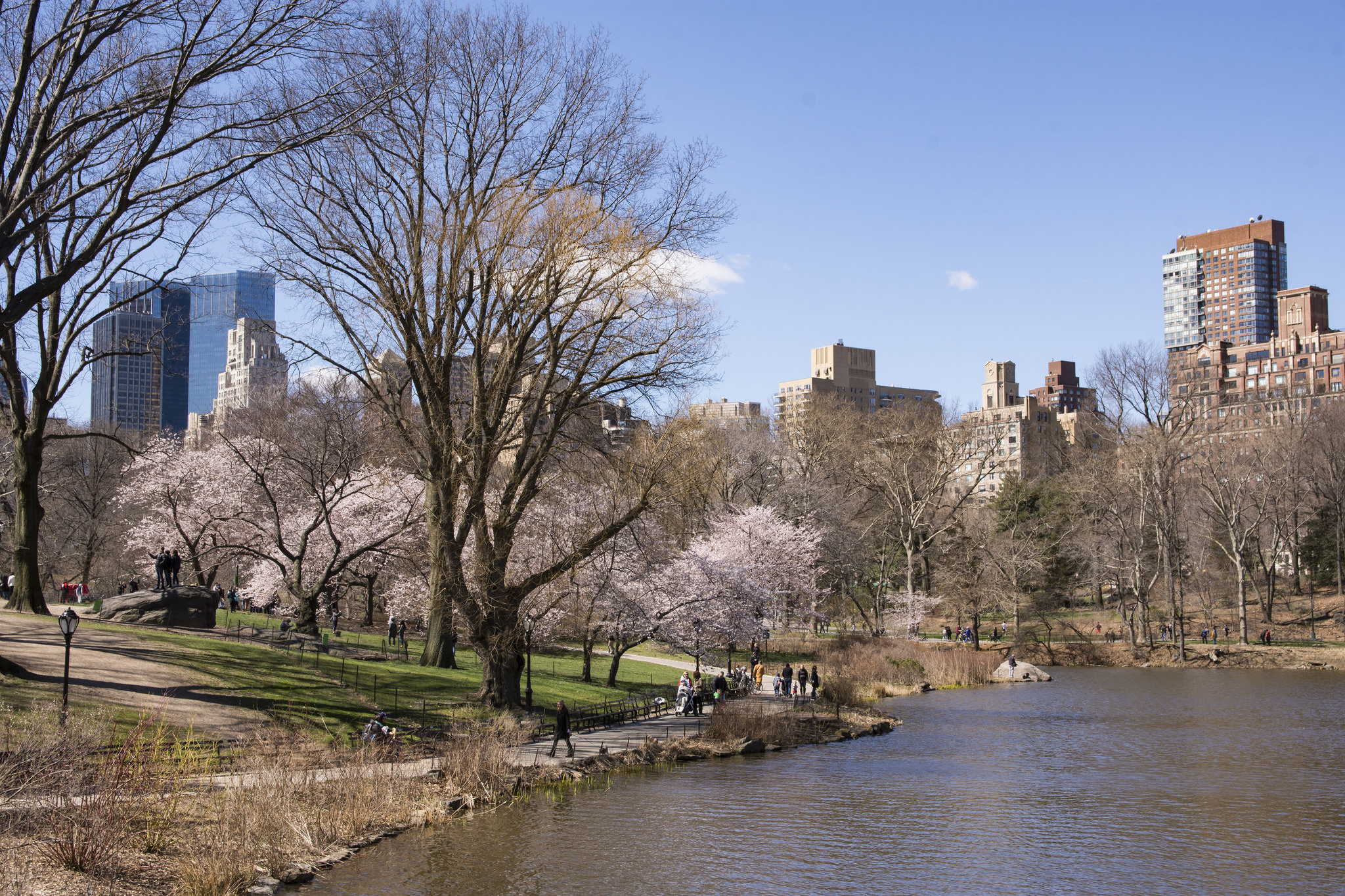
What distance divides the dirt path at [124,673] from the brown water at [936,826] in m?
6.31

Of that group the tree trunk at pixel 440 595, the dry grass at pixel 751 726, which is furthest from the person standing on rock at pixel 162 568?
the dry grass at pixel 751 726

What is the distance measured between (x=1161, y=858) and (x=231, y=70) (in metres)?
22.0

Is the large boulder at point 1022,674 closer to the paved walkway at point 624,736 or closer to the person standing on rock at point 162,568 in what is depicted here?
the paved walkway at point 624,736

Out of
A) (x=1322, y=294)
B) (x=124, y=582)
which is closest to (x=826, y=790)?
(x=124, y=582)

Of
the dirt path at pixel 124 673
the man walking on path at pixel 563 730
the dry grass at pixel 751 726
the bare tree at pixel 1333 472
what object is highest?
the bare tree at pixel 1333 472


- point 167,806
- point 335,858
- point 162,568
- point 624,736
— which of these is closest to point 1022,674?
point 624,736

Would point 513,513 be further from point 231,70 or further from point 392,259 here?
point 231,70

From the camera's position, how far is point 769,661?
54.4 m

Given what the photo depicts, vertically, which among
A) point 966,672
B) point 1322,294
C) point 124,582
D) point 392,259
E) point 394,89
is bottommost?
point 966,672

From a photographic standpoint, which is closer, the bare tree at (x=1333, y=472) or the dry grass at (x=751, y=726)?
the dry grass at (x=751, y=726)

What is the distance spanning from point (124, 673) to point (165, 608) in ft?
34.3

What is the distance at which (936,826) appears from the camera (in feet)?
64.7

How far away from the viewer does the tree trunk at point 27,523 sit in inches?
1099

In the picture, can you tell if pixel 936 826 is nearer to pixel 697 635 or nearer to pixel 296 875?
pixel 296 875
